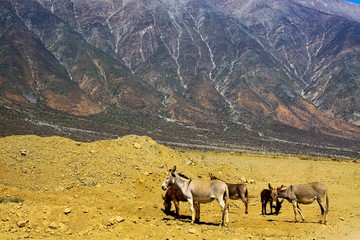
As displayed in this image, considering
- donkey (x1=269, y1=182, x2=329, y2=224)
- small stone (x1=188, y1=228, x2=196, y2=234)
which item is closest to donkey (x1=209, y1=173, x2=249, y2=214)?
donkey (x1=269, y1=182, x2=329, y2=224)

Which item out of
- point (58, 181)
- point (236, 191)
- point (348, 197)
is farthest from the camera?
point (348, 197)

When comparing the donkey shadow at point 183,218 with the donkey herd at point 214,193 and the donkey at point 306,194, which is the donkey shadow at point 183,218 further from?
the donkey at point 306,194

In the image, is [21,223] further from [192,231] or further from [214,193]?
[214,193]

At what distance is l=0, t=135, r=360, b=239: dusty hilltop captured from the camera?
13.5m

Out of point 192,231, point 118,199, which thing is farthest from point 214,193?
point 118,199

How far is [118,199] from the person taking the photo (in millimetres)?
20438

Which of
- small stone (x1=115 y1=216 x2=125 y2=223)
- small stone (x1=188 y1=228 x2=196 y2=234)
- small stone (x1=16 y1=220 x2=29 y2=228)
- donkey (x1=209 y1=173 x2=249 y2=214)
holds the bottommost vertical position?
small stone (x1=16 y1=220 x2=29 y2=228)

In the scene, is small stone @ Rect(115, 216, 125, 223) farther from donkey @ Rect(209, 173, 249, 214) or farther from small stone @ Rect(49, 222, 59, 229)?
donkey @ Rect(209, 173, 249, 214)

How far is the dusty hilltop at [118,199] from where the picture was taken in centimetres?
1351

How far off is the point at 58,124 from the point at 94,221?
10659 centimetres

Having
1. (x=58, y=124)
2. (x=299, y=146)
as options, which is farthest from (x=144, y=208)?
(x=299, y=146)

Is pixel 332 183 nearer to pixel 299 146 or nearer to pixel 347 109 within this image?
pixel 299 146

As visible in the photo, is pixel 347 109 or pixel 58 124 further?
pixel 347 109

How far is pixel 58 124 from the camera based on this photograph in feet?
379
